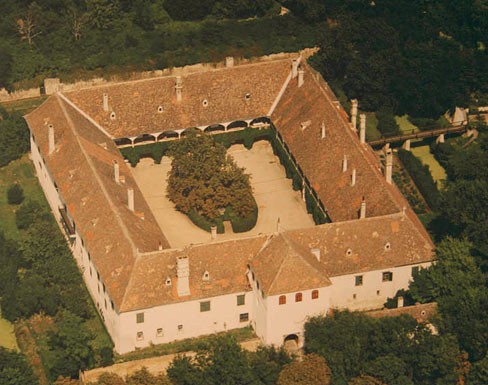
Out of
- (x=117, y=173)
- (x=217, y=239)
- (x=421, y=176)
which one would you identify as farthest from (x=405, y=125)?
(x=117, y=173)

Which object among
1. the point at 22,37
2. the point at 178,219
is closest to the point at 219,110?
the point at 178,219

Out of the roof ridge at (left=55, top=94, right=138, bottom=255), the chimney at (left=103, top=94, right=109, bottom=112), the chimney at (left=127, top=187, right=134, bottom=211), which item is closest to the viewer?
the roof ridge at (left=55, top=94, right=138, bottom=255)

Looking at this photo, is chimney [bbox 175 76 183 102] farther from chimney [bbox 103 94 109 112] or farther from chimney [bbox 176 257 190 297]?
chimney [bbox 176 257 190 297]

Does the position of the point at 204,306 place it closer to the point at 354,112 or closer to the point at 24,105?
the point at 354,112

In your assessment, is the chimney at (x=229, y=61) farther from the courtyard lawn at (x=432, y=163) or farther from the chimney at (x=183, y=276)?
the chimney at (x=183, y=276)

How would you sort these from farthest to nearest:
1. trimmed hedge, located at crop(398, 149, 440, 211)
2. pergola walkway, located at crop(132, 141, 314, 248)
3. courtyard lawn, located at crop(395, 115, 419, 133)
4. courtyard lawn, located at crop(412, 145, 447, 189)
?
courtyard lawn, located at crop(395, 115, 419, 133), courtyard lawn, located at crop(412, 145, 447, 189), trimmed hedge, located at crop(398, 149, 440, 211), pergola walkway, located at crop(132, 141, 314, 248)

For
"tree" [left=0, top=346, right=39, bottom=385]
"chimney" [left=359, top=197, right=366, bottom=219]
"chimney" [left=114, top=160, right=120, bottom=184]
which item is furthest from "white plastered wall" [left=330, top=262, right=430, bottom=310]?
"tree" [left=0, top=346, right=39, bottom=385]
